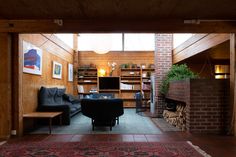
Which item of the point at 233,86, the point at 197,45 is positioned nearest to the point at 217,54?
the point at 197,45

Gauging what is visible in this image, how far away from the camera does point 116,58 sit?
12273 mm

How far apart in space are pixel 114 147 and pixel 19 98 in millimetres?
2422

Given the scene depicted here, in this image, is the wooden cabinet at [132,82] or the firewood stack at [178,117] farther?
the wooden cabinet at [132,82]

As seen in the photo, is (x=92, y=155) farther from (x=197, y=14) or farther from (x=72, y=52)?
(x=72, y=52)

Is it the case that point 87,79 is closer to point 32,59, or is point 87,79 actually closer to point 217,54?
point 32,59

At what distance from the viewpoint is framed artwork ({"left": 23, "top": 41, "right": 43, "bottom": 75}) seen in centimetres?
576

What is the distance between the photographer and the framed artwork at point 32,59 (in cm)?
576

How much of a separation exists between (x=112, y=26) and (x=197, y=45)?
290 cm

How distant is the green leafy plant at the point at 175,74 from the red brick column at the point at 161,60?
0.68 feet

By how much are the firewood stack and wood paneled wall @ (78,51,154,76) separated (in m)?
5.17

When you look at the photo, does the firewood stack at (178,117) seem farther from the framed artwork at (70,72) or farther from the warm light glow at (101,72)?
the warm light glow at (101,72)

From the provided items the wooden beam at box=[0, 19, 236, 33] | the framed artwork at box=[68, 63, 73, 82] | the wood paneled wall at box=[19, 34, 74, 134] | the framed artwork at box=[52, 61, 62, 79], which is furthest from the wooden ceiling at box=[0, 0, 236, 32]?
the framed artwork at box=[68, 63, 73, 82]

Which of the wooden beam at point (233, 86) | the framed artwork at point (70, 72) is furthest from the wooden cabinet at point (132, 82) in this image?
the wooden beam at point (233, 86)

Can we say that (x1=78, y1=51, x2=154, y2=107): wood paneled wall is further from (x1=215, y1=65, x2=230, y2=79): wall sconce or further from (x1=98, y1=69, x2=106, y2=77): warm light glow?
(x1=215, y1=65, x2=230, y2=79): wall sconce
